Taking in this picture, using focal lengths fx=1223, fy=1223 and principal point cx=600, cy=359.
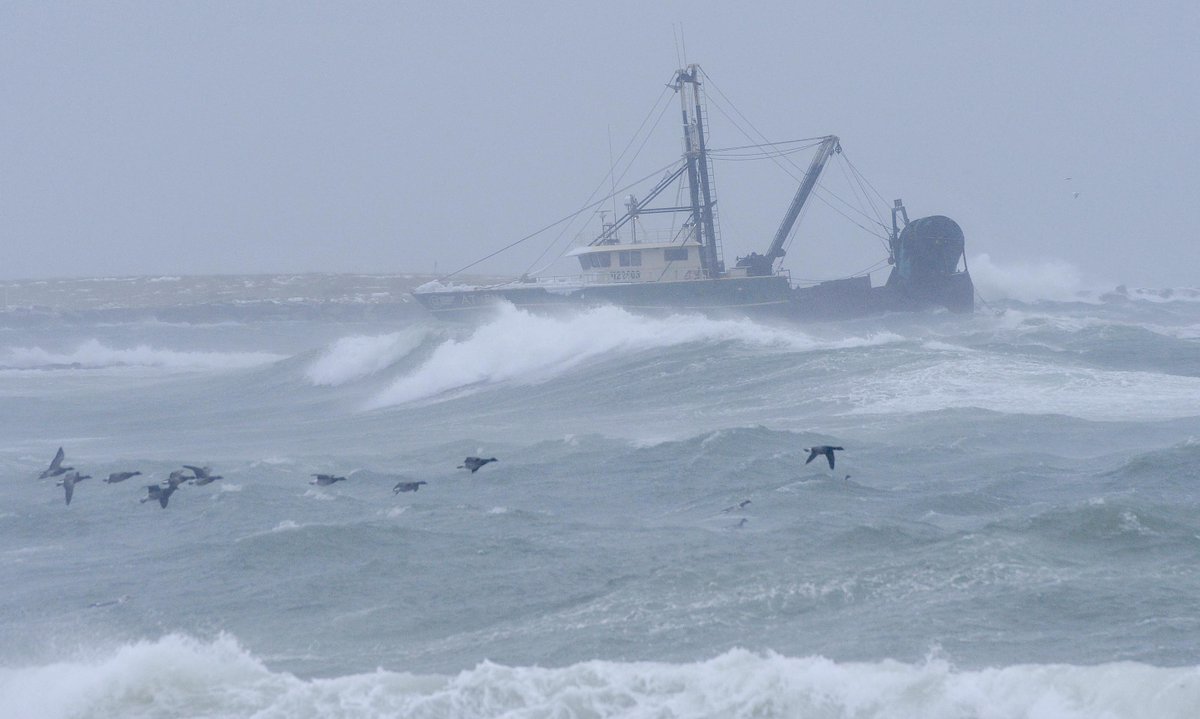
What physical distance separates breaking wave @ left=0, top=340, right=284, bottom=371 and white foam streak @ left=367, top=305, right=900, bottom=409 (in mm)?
20370

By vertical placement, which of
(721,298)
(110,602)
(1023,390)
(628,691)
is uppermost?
(721,298)

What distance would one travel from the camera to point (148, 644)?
32.4 feet

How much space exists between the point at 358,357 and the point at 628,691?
1319 inches

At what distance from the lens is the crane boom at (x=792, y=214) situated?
50.6 m

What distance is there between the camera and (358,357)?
4106cm

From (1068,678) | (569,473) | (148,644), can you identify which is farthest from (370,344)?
(1068,678)

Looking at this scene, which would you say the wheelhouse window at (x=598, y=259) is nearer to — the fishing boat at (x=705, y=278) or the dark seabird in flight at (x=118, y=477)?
the fishing boat at (x=705, y=278)

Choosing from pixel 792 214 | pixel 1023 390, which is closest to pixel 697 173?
pixel 792 214

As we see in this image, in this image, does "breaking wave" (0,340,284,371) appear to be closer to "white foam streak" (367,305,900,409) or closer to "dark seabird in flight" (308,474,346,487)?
"white foam streak" (367,305,900,409)

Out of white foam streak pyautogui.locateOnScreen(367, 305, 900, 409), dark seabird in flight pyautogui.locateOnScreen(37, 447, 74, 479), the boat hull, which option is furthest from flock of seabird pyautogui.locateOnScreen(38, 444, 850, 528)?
the boat hull

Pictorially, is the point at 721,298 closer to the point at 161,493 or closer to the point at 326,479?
the point at 326,479

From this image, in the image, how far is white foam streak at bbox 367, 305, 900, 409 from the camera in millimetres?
31953

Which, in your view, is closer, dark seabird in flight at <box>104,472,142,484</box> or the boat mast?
dark seabird in flight at <box>104,472,142,484</box>

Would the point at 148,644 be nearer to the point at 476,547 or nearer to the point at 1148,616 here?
the point at 476,547
